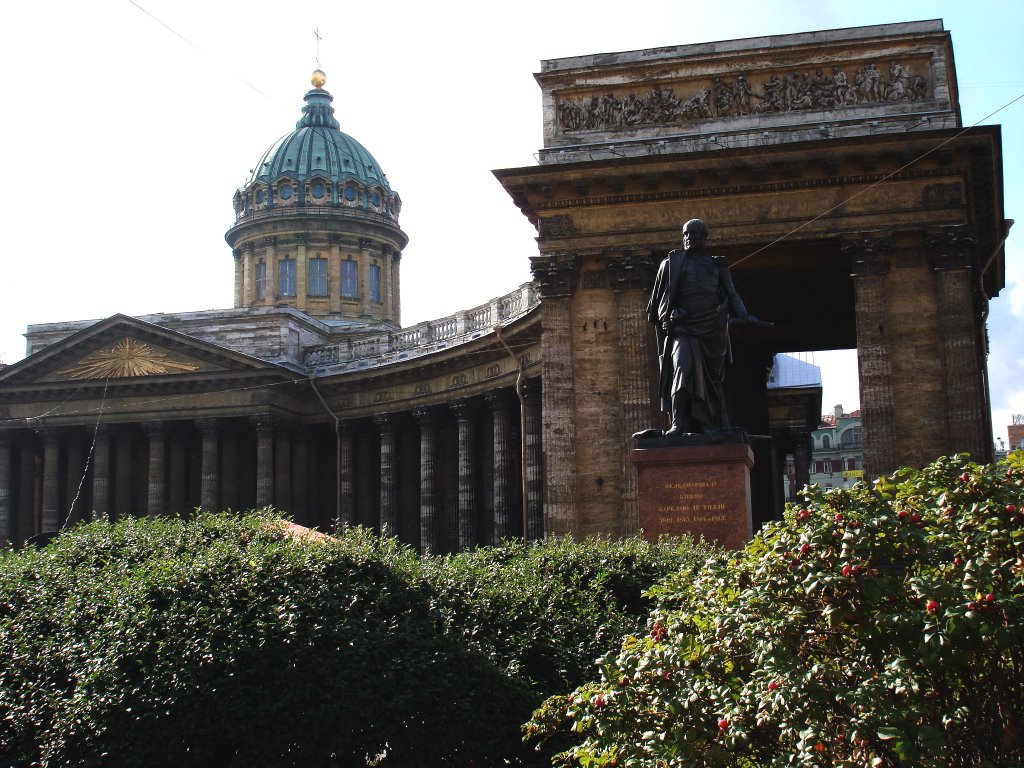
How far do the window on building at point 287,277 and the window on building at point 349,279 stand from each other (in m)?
2.75

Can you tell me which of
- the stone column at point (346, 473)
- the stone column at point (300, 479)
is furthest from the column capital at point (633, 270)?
the stone column at point (300, 479)

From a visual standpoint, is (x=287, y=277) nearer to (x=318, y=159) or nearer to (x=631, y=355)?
(x=318, y=159)

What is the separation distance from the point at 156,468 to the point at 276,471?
541cm

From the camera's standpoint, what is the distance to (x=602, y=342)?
31734 millimetres

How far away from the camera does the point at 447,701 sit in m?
13.9

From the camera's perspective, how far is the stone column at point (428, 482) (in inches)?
1912

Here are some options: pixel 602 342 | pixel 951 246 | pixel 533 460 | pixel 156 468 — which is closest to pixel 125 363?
pixel 156 468

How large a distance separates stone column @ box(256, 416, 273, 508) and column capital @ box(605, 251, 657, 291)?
26350 millimetres

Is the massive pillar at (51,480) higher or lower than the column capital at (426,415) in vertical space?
lower

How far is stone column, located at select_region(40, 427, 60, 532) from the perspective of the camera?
5688 centimetres

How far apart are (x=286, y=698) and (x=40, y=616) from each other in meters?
3.56

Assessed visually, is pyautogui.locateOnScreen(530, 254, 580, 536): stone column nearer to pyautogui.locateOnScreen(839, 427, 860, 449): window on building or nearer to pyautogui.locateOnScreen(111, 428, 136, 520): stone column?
pyautogui.locateOnScreen(111, 428, 136, 520): stone column

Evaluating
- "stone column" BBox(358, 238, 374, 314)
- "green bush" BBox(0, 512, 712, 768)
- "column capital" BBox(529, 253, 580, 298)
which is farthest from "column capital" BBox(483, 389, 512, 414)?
"stone column" BBox(358, 238, 374, 314)

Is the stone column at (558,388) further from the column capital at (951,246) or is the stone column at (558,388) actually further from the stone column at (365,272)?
the stone column at (365,272)
